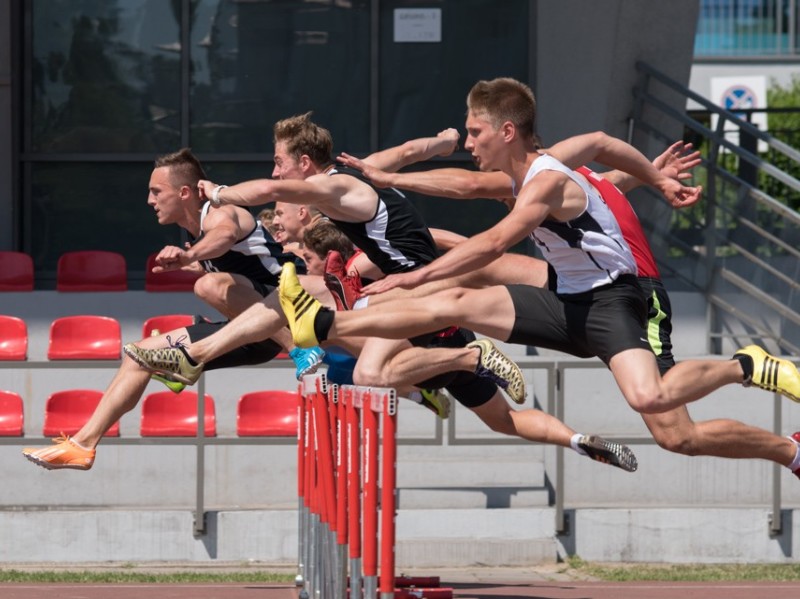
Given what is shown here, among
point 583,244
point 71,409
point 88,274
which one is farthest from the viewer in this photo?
point 88,274

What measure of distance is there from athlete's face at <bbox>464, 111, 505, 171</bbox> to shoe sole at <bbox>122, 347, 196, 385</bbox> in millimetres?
2169

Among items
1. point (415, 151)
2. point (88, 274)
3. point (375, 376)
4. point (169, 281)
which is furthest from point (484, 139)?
point (88, 274)

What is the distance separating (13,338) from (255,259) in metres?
4.02

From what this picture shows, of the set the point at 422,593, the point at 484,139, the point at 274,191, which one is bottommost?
the point at 422,593

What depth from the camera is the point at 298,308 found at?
23.8ft

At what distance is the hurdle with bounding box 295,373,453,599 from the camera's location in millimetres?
5941

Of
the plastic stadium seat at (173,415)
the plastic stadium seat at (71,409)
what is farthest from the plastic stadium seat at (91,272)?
the plastic stadium seat at (71,409)

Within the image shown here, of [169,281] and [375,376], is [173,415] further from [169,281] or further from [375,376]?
[375,376]

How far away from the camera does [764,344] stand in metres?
13.0

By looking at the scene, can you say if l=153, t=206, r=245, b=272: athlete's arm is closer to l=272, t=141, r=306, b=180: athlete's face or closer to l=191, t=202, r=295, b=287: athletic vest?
l=191, t=202, r=295, b=287: athletic vest

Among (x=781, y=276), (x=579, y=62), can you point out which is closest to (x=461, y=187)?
(x=781, y=276)

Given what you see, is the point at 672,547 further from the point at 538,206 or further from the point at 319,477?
the point at 538,206

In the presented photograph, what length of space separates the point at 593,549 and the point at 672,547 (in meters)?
0.62

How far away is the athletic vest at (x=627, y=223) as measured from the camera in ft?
26.8
